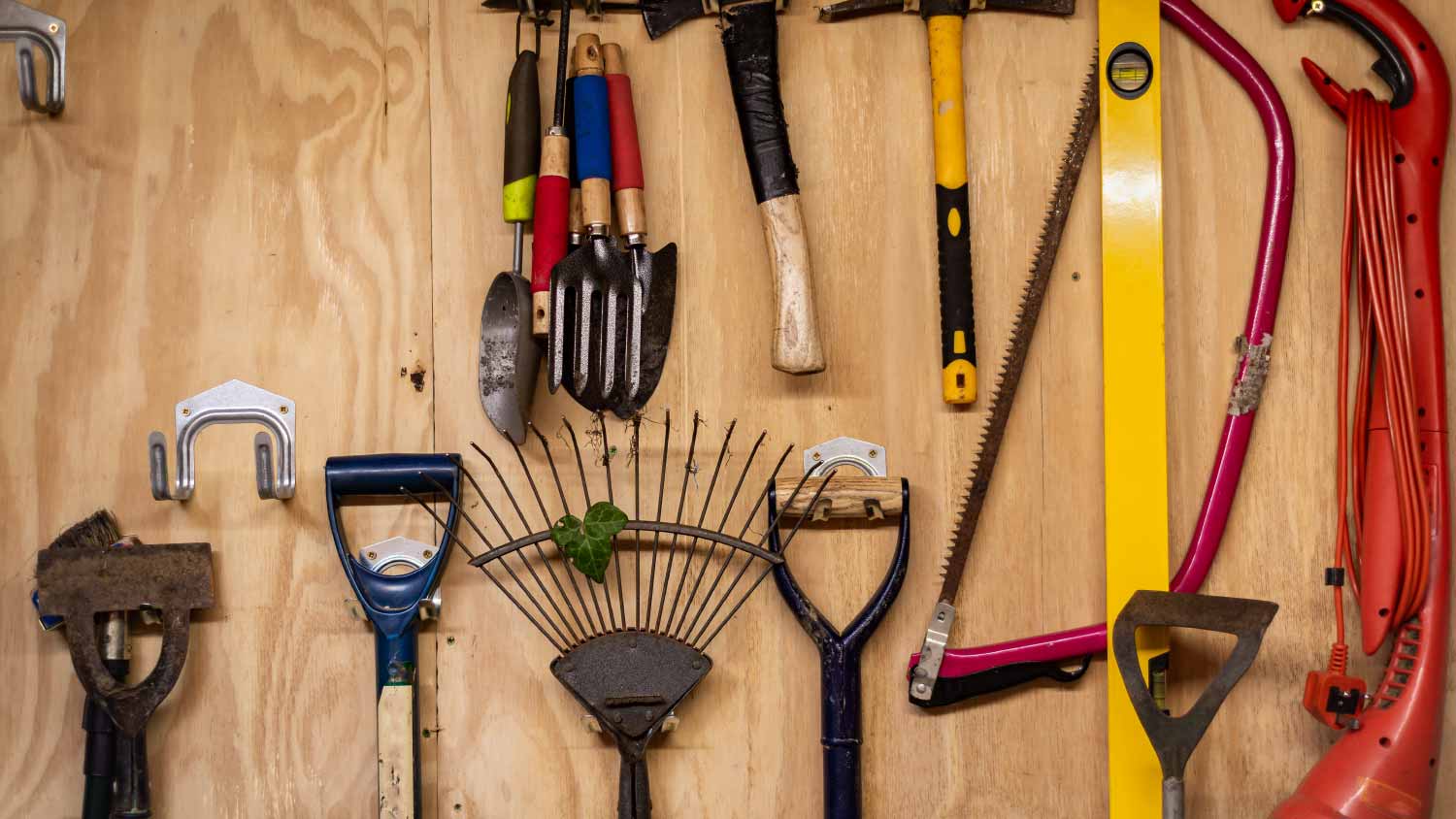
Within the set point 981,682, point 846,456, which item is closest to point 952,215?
point 846,456

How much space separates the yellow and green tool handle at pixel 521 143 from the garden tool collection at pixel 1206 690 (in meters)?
1.10

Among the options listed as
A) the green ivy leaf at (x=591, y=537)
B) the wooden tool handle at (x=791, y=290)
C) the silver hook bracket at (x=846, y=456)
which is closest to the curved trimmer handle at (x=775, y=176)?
the wooden tool handle at (x=791, y=290)

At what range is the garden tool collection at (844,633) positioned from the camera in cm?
180

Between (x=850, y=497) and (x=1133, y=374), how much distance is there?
1.59 ft

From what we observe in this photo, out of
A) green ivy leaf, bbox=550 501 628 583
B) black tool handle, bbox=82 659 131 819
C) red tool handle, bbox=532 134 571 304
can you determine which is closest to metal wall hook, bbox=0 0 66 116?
red tool handle, bbox=532 134 571 304

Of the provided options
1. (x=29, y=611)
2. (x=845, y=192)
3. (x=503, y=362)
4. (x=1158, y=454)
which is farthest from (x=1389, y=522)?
(x=29, y=611)

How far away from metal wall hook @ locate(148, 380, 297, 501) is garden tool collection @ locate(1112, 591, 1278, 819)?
4.26 feet

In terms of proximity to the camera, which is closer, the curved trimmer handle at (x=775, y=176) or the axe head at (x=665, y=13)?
the curved trimmer handle at (x=775, y=176)

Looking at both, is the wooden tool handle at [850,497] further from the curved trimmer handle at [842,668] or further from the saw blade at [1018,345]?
the saw blade at [1018,345]

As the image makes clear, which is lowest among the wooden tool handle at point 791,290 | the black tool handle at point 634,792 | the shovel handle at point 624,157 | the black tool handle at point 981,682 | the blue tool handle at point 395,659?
the black tool handle at point 634,792

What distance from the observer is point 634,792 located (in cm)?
175

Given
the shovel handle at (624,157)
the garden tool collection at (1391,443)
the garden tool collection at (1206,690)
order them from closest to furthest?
the garden tool collection at (1206,690), the garden tool collection at (1391,443), the shovel handle at (624,157)

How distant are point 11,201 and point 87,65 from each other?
0.82 ft

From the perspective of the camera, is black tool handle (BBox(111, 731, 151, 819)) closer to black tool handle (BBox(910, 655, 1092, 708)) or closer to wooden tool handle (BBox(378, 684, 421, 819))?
wooden tool handle (BBox(378, 684, 421, 819))
